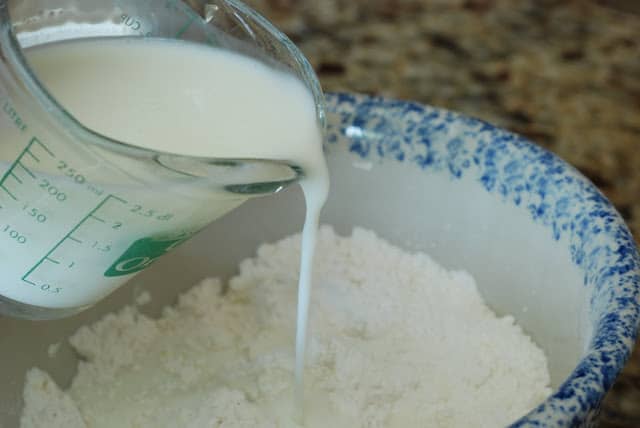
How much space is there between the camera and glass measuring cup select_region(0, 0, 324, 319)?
562 mm

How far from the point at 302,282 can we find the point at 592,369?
0.28 metres

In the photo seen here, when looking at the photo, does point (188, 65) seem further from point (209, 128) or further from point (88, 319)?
point (88, 319)

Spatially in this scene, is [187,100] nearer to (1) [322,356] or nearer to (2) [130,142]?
Result: (2) [130,142]

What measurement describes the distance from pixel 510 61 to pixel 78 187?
970 millimetres

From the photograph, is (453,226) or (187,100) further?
(453,226)

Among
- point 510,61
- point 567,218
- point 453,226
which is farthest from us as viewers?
point 510,61

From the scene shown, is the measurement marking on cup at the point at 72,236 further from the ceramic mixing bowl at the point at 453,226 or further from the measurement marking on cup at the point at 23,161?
the ceramic mixing bowl at the point at 453,226

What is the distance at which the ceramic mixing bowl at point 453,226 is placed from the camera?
78 cm

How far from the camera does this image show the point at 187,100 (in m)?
0.69

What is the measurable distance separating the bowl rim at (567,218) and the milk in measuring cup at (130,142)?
0.21 m

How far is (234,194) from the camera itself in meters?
0.60

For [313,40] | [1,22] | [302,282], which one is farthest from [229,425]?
[313,40]

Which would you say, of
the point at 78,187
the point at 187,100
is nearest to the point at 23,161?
the point at 78,187

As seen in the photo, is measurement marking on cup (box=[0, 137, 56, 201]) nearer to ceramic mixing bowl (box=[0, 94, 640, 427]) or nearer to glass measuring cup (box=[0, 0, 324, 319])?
glass measuring cup (box=[0, 0, 324, 319])
